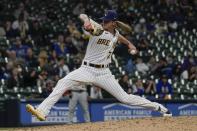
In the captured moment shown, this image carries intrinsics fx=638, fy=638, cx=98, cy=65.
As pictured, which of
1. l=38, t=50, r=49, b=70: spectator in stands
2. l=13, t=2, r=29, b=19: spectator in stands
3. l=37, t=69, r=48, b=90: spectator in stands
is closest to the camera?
l=37, t=69, r=48, b=90: spectator in stands

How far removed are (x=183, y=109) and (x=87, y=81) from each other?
986cm

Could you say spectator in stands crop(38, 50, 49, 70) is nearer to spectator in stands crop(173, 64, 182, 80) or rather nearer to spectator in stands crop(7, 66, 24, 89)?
spectator in stands crop(7, 66, 24, 89)

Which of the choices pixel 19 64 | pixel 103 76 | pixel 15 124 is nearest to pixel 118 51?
pixel 19 64

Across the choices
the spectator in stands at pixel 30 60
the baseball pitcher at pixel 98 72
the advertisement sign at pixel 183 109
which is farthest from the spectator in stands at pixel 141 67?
the baseball pitcher at pixel 98 72

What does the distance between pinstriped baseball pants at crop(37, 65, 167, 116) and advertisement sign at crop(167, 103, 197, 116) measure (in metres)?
8.86

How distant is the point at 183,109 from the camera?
20359mm

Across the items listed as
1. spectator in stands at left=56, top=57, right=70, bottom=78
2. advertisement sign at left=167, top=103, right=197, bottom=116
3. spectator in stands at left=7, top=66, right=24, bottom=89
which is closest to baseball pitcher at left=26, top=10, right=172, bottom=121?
spectator in stands at left=7, top=66, right=24, bottom=89

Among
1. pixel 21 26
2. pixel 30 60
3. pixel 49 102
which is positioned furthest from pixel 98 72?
pixel 21 26

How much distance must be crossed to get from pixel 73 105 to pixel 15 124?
7.26ft

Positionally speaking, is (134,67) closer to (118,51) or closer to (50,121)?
(118,51)

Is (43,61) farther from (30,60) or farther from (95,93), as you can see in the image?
(95,93)

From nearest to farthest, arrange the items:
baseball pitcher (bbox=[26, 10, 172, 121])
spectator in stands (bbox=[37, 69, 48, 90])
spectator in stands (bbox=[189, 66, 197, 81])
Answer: baseball pitcher (bbox=[26, 10, 172, 121])
spectator in stands (bbox=[37, 69, 48, 90])
spectator in stands (bbox=[189, 66, 197, 81])

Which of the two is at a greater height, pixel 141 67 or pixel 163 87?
pixel 141 67

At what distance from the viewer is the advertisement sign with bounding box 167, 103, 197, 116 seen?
65.9 ft
